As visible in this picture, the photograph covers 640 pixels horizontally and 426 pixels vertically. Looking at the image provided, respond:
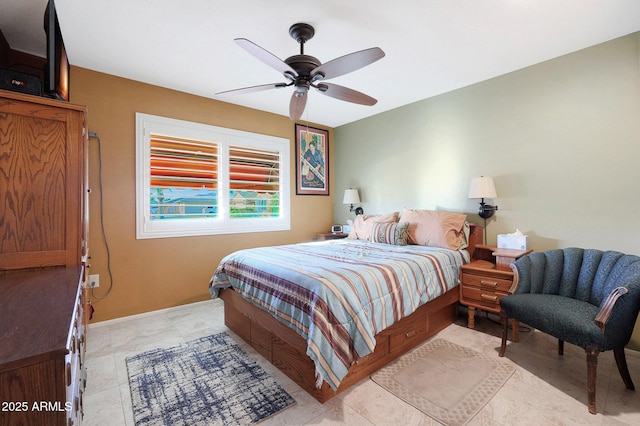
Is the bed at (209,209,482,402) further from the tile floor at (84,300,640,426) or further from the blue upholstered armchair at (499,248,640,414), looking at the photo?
the blue upholstered armchair at (499,248,640,414)

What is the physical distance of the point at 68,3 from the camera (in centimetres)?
200

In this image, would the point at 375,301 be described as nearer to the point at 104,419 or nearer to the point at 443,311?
the point at 443,311

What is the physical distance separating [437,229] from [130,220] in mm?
3409

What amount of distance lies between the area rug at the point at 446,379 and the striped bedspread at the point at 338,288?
40 cm

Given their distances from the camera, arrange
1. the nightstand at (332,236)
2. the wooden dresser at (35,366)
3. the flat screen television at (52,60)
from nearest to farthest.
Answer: the wooden dresser at (35,366) < the flat screen television at (52,60) < the nightstand at (332,236)

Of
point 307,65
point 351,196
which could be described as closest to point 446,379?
point 307,65

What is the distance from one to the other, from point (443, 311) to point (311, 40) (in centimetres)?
281

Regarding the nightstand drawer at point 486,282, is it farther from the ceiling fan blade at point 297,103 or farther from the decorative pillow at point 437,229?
the ceiling fan blade at point 297,103

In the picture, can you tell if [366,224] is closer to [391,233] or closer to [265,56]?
[391,233]

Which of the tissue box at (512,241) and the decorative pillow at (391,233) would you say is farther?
the decorative pillow at (391,233)

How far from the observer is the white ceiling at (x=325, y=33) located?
2.04 meters

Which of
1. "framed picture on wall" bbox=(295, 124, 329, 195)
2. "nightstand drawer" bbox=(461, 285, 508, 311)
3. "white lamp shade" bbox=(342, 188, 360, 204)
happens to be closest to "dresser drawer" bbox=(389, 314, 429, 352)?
"nightstand drawer" bbox=(461, 285, 508, 311)

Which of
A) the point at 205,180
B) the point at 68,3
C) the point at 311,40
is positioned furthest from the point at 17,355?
the point at 205,180

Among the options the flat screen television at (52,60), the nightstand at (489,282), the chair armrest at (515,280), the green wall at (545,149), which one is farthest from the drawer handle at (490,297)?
the flat screen television at (52,60)
